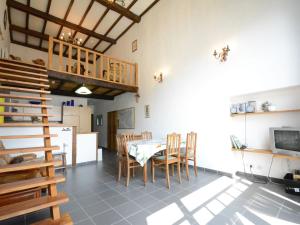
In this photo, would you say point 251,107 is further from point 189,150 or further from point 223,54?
point 189,150

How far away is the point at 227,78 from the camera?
3613 mm

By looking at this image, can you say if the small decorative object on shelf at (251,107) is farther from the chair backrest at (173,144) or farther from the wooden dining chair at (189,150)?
the chair backrest at (173,144)

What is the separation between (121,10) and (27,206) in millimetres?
6213

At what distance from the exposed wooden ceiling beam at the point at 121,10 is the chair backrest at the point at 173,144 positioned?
5015 mm

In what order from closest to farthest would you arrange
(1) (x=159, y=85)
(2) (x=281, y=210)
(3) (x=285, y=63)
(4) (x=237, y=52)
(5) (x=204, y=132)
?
(2) (x=281, y=210) → (3) (x=285, y=63) → (4) (x=237, y=52) → (5) (x=204, y=132) → (1) (x=159, y=85)

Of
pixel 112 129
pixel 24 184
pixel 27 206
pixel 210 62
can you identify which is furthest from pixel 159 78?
pixel 27 206

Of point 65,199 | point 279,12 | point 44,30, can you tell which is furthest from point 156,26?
point 65,199

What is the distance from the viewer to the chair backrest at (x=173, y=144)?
3.13 meters

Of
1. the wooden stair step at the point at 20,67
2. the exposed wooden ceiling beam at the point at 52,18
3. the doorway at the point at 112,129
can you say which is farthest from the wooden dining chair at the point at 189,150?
the exposed wooden ceiling beam at the point at 52,18

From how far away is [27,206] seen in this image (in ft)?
5.26

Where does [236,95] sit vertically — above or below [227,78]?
below

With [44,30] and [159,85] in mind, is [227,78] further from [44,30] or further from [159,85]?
[44,30]

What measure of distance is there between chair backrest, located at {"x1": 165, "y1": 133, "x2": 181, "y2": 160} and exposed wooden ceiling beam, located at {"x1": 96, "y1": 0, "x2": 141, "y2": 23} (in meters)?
5.02

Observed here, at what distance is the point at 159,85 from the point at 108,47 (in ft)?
14.5
